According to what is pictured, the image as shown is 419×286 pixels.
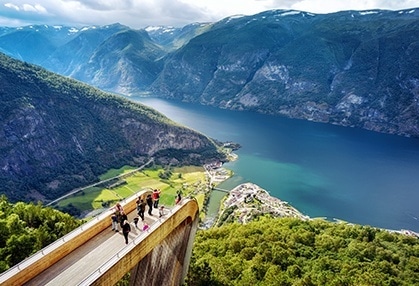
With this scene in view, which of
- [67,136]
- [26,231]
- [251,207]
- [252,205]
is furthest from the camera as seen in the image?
[67,136]

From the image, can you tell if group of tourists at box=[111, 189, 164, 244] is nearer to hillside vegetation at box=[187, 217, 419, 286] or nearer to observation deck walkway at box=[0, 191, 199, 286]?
observation deck walkway at box=[0, 191, 199, 286]

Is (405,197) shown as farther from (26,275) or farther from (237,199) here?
(26,275)

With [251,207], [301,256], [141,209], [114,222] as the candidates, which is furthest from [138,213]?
[251,207]

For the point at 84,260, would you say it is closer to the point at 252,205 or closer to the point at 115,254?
the point at 115,254

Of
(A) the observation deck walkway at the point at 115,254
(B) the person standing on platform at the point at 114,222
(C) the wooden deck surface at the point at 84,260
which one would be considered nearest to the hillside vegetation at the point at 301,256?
(A) the observation deck walkway at the point at 115,254

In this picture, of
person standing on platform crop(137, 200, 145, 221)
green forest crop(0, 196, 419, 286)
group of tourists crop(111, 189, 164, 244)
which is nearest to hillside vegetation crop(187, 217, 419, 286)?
green forest crop(0, 196, 419, 286)

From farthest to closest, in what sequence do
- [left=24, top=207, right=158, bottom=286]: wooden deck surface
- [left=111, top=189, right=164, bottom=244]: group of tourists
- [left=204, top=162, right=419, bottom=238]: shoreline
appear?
1. [left=204, top=162, right=419, bottom=238]: shoreline
2. [left=111, top=189, right=164, bottom=244]: group of tourists
3. [left=24, top=207, right=158, bottom=286]: wooden deck surface

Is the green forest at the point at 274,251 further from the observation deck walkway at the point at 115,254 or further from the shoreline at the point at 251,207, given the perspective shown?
the shoreline at the point at 251,207
